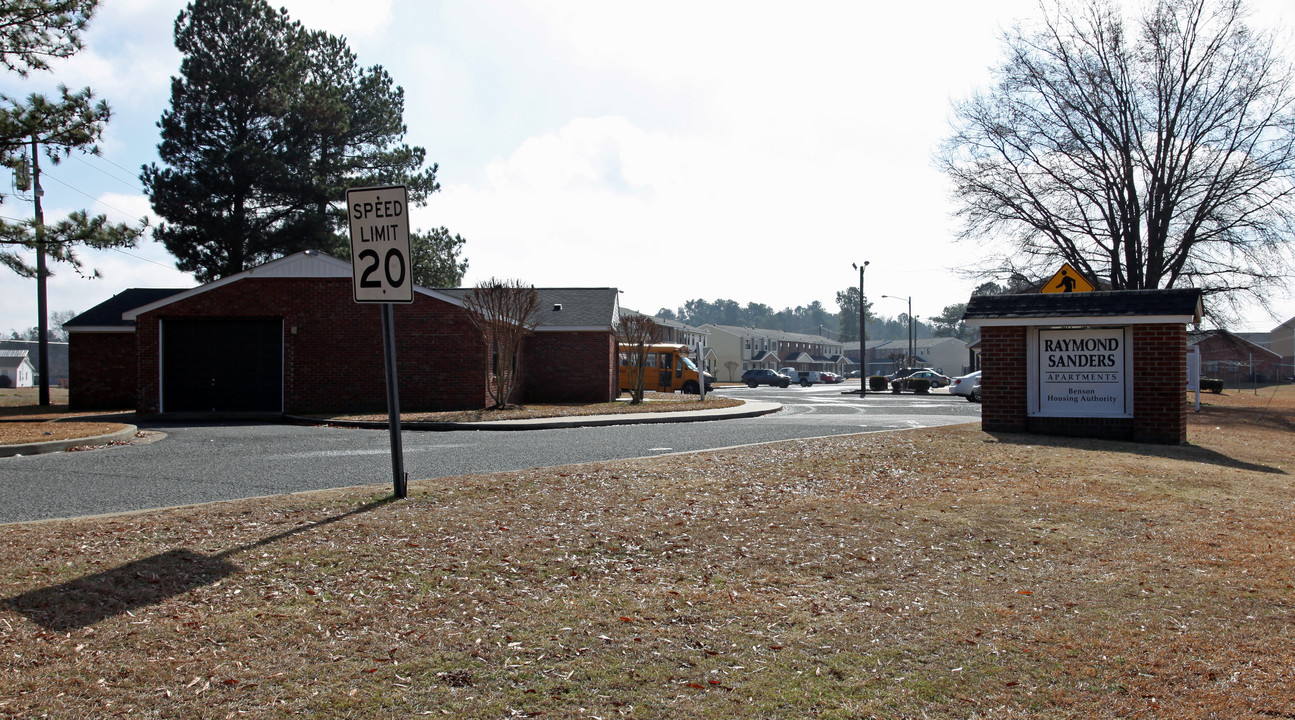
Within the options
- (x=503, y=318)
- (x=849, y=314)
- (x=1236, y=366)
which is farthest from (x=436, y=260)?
(x=849, y=314)

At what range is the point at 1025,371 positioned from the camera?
1490 centimetres

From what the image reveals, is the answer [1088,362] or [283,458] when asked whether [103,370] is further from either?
[1088,362]

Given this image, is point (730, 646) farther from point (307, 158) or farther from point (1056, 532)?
point (307, 158)

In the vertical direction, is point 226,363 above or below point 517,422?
above

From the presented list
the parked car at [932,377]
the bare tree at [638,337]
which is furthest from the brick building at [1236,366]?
the bare tree at [638,337]

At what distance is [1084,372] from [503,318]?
14.4 metres

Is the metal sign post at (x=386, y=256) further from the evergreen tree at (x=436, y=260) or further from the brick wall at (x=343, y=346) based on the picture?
the evergreen tree at (x=436, y=260)

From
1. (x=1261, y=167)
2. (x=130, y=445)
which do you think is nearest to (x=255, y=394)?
(x=130, y=445)

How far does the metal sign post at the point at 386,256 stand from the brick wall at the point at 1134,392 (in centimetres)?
1046

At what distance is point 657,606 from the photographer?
17.0ft

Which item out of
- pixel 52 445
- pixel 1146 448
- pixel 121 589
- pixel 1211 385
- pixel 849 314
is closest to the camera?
pixel 121 589

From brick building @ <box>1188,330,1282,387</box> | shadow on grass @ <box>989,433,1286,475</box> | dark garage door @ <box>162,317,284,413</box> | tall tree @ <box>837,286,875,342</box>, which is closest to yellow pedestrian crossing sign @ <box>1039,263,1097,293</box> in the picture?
shadow on grass @ <box>989,433,1286,475</box>

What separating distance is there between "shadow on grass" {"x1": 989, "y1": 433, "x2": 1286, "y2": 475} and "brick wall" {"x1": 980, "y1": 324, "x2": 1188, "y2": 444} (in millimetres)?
396

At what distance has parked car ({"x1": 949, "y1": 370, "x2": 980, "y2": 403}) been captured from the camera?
119 feet
